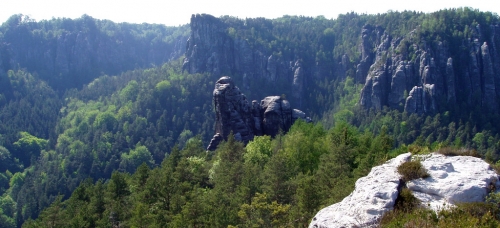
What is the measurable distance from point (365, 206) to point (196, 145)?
169ft

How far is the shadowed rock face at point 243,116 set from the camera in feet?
251

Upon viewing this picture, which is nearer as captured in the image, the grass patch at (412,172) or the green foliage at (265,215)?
the grass patch at (412,172)

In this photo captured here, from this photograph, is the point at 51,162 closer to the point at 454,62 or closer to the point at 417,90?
the point at 417,90

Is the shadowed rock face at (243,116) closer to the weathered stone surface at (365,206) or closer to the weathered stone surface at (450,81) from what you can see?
the weathered stone surface at (365,206)

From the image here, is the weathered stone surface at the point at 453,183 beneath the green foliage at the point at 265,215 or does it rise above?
above

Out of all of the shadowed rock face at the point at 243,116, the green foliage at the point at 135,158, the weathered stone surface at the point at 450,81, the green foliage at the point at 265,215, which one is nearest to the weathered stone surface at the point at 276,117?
the shadowed rock face at the point at 243,116

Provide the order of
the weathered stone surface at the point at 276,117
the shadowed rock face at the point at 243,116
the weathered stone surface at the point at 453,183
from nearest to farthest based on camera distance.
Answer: the weathered stone surface at the point at 453,183 → the shadowed rock face at the point at 243,116 → the weathered stone surface at the point at 276,117

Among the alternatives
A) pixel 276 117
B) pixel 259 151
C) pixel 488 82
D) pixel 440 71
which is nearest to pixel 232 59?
pixel 440 71

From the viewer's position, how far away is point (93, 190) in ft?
158

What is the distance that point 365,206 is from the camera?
16.5 metres

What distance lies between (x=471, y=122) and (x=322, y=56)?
85.4 meters

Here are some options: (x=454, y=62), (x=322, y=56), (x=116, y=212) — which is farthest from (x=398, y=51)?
(x=116, y=212)

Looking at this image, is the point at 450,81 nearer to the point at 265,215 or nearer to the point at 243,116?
the point at 243,116

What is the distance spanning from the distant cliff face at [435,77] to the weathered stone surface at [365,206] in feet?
378
